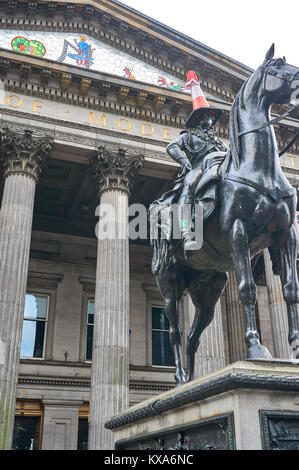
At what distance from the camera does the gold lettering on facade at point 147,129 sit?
18.5 m

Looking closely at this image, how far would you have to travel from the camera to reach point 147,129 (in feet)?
60.9

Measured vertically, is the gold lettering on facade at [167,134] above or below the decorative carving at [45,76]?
below

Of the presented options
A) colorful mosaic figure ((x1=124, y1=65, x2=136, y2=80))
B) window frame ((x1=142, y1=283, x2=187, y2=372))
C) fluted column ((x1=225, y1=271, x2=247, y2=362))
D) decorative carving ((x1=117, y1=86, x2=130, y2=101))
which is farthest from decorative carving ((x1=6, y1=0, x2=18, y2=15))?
fluted column ((x1=225, y1=271, x2=247, y2=362))

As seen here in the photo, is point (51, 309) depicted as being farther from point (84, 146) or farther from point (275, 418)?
point (275, 418)

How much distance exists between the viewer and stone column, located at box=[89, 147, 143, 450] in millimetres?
13578

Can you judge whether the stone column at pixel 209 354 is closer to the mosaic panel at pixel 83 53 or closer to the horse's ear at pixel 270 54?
the mosaic panel at pixel 83 53

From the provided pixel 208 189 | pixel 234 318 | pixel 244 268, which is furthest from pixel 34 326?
pixel 244 268

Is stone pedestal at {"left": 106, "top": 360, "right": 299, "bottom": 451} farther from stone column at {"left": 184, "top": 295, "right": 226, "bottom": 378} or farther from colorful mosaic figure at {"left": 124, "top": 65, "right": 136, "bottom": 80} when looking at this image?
colorful mosaic figure at {"left": 124, "top": 65, "right": 136, "bottom": 80}

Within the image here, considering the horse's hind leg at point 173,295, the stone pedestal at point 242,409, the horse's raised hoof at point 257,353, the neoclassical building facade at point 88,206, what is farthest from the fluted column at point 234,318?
the stone pedestal at point 242,409

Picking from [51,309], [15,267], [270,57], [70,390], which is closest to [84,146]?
[15,267]

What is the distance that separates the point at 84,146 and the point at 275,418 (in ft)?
49.2

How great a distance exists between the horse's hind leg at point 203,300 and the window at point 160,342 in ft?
58.5

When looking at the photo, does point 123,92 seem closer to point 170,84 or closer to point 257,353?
point 170,84
